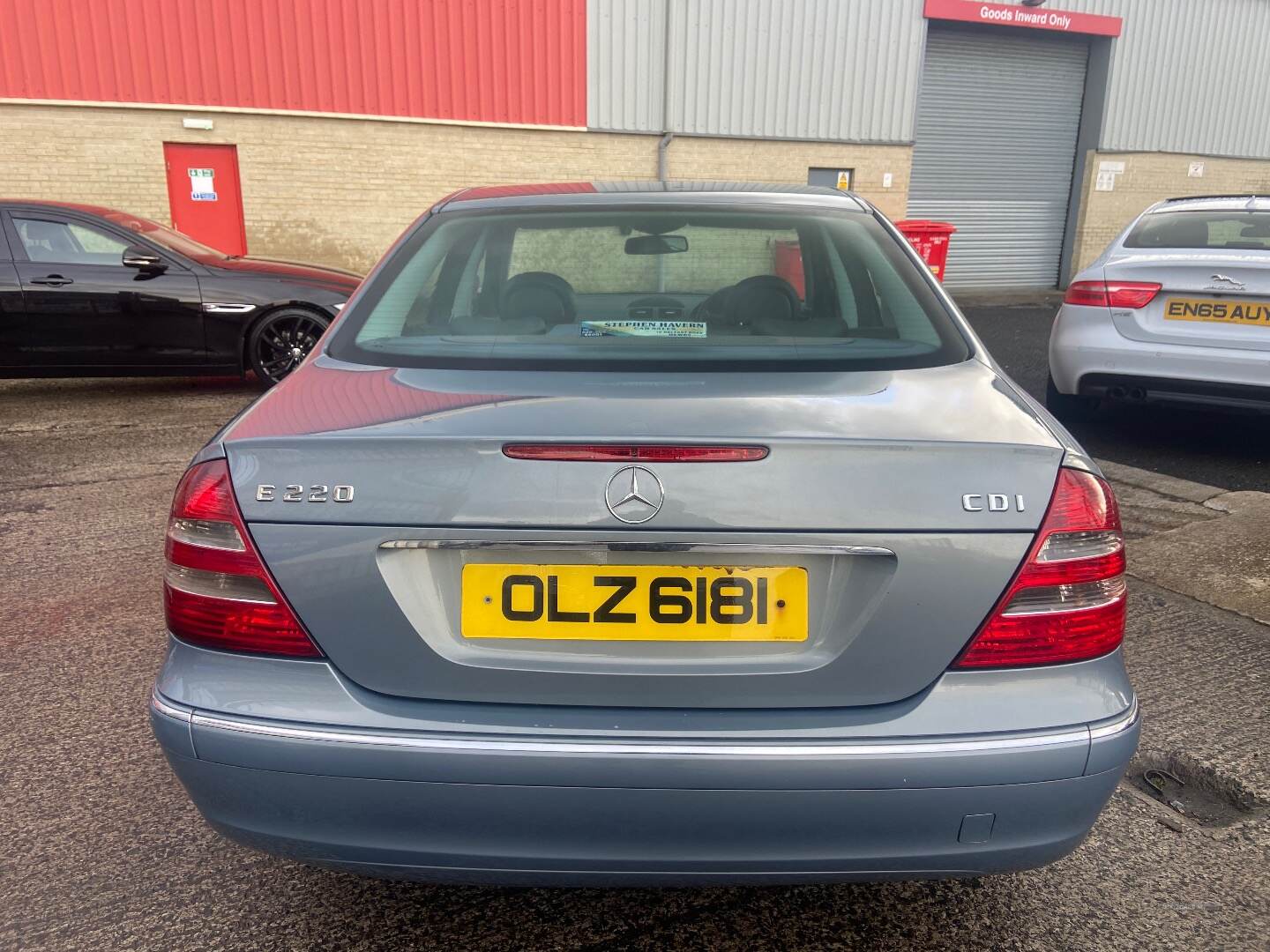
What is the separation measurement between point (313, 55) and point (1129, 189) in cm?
1443

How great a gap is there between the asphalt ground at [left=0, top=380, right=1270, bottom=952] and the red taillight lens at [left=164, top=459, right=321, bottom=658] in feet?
2.40

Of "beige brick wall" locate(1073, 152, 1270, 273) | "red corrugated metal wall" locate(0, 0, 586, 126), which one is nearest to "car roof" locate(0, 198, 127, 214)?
"red corrugated metal wall" locate(0, 0, 586, 126)

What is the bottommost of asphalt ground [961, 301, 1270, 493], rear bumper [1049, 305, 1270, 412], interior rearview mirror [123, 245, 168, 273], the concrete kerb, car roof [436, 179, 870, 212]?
asphalt ground [961, 301, 1270, 493]

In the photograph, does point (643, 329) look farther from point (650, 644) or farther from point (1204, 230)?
point (1204, 230)

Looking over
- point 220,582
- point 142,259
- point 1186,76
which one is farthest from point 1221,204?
point 1186,76

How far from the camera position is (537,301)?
2.25 meters

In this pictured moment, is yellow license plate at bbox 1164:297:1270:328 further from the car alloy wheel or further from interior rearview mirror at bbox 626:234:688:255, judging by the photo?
the car alloy wheel

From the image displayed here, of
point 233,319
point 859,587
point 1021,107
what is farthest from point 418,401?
point 1021,107

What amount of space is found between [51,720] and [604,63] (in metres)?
13.1

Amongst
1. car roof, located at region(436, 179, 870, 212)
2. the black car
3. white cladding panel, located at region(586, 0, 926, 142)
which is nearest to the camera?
car roof, located at region(436, 179, 870, 212)

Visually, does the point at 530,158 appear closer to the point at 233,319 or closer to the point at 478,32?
the point at 478,32

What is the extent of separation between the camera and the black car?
6.85 m

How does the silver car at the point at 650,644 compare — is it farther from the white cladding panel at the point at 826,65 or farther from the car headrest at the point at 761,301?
the white cladding panel at the point at 826,65

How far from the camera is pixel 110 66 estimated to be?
1190cm
